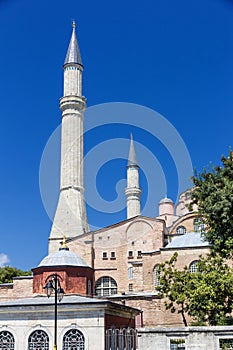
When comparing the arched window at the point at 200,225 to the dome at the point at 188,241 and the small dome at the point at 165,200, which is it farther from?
the small dome at the point at 165,200

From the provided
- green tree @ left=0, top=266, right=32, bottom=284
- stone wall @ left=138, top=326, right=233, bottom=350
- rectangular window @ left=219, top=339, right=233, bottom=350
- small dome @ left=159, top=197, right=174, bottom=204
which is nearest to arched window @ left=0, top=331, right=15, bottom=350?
stone wall @ left=138, top=326, right=233, bottom=350

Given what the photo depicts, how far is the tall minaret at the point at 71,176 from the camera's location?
4434cm

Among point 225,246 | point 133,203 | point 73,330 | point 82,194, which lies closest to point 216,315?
point 225,246

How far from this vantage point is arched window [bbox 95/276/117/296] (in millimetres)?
37125

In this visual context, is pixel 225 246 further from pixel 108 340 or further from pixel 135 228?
pixel 135 228

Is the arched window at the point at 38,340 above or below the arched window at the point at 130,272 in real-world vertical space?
below

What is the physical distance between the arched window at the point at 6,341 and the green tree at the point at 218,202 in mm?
8904

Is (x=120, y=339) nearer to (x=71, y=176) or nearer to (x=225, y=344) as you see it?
(x=225, y=344)

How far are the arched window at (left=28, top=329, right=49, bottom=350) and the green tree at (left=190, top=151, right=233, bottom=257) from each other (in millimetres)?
7639

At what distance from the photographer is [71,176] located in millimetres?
45219

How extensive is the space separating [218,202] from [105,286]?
2040 centimetres

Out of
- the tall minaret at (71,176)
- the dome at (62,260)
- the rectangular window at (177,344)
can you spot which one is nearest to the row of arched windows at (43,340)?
the rectangular window at (177,344)

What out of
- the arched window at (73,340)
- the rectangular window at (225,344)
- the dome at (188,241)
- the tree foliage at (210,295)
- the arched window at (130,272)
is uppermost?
the dome at (188,241)

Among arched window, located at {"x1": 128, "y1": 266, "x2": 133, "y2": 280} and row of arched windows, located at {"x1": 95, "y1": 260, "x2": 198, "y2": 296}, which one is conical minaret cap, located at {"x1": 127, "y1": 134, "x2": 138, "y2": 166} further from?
row of arched windows, located at {"x1": 95, "y1": 260, "x2": 198, "y2": 296}
